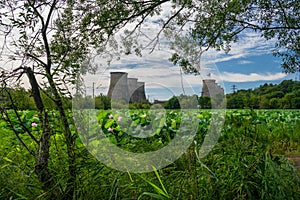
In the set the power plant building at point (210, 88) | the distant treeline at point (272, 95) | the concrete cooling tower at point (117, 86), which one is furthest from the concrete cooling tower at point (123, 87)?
the distant treeline at point (272, 95)

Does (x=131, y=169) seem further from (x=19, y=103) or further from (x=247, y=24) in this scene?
(x=247, y=24)

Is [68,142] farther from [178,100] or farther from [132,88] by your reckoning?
[178,100]

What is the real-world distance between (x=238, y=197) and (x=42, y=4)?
6.35 feet

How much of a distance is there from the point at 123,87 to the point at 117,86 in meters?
0.05

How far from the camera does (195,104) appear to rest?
7.39ft

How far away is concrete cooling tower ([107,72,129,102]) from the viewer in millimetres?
2045

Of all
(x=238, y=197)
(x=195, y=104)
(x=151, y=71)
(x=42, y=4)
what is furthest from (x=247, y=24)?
(x=238, y=197)

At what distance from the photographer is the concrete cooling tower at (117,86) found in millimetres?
2045

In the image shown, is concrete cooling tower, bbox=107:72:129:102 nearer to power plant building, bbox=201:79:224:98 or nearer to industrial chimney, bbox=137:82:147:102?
industrial chimney, bbox=137:82:147:102

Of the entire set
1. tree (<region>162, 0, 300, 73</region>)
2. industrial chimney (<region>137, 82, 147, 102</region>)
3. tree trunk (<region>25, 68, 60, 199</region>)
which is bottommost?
tree trunk (<region>25, 68, 60, 199</region>)

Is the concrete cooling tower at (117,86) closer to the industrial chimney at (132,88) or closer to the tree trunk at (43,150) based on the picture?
the industrial chimney at (132,88)

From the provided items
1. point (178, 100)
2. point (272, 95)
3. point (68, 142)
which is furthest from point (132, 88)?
point (272, 95)

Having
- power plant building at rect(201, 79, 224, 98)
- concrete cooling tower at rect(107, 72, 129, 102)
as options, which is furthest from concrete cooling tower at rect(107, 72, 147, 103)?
power plant building at rect(201, 79, 224, 98)

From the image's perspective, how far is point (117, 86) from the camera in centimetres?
208
